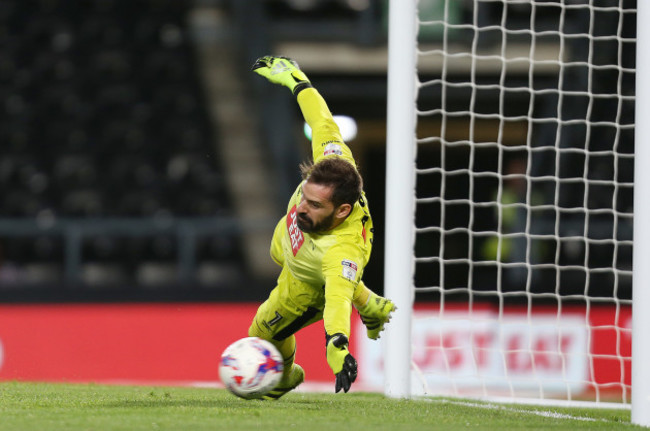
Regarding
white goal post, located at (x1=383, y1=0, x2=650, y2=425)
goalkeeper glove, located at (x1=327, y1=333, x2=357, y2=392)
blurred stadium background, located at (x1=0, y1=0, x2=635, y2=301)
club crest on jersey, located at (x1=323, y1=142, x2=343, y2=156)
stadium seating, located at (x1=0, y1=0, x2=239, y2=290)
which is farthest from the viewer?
stadium seating, located at (x1=0, y1=0, x2=239, y2=290)

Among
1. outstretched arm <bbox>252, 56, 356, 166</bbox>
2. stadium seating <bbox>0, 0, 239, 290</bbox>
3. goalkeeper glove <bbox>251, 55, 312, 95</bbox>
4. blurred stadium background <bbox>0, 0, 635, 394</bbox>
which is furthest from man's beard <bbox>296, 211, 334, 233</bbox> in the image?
stadium seating <bbox>0, 0, 239, 290</bbox>

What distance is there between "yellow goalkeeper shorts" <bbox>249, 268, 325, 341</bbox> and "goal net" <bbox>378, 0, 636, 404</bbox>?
0.81m

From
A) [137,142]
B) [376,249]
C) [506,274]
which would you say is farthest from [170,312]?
[376,249]

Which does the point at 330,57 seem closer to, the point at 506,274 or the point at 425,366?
the point at 506,274

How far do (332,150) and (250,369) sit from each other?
3.67 ft

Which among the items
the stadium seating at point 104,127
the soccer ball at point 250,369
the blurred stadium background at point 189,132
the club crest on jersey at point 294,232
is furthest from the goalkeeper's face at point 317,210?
the stadium seating at point 104,127

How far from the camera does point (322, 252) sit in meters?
4.71

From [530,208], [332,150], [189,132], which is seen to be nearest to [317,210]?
[332,150]

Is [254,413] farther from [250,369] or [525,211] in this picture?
→ [525,211]

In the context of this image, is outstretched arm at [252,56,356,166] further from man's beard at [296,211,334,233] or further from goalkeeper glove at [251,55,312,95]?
man's beard at [296,211,334,233]

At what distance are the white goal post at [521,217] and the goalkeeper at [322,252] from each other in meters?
0.79

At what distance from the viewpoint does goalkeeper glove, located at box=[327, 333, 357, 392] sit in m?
4.27

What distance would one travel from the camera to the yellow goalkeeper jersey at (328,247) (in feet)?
Result: 14.8

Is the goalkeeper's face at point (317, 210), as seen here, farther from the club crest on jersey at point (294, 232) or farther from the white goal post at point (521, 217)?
the white goal post at point (521, 217)
